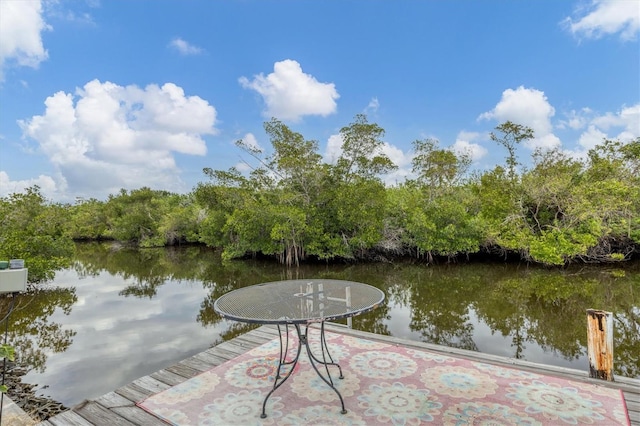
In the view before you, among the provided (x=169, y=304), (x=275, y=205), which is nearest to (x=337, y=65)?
(x=275, y=205)

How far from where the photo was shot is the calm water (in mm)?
3955

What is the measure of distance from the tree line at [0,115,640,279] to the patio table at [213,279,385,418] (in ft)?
24.6

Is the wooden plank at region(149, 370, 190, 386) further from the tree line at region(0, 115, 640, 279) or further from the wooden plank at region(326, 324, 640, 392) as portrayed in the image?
the tree line at region(0, 115, 640, 279)

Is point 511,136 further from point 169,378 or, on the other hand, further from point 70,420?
point 70,420

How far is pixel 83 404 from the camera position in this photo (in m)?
2.25

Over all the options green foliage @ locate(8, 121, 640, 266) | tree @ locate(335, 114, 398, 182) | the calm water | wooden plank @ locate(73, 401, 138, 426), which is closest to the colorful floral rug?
wooden plank @ locate(73, 401, 138, 426)

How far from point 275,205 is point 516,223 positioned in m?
8.32

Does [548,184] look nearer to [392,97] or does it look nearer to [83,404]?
[392,97]

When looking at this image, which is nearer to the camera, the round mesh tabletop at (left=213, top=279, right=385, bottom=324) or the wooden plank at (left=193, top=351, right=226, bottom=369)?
the round mesh tabletop at (left=213, top=279, right=385, bottom=324)

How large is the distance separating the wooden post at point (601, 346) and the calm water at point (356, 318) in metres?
1.48

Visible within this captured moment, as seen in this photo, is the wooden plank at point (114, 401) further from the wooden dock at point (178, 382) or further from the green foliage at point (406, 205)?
the green foliage at point (406, 205)

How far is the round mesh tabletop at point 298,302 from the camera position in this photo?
6.40ft

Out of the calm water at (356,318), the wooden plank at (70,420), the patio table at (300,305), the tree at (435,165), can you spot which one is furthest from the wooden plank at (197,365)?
the tree at (435,165)

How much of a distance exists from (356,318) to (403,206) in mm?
7563
